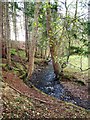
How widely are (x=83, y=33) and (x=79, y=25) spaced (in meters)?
0.78

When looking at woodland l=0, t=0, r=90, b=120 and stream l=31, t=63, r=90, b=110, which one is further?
stream l=31, t=63, r=90, b=110

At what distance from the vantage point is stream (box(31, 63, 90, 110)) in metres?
10.4

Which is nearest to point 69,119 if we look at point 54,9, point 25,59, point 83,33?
point 83,33

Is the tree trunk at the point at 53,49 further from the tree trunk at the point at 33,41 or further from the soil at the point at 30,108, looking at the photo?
the soil at the point at 30,108

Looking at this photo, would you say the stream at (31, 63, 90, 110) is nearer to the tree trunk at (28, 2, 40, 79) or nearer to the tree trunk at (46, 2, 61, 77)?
the tree trunk at (46, 2, 61, 77)

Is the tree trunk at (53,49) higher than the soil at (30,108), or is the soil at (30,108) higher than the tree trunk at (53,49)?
the tree trunk at (53,49)

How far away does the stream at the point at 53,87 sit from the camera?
10.4 m

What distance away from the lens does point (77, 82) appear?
44.2 feet

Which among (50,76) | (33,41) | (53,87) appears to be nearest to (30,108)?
(33,41)

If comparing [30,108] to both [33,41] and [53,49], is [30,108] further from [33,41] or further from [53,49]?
[53,49]

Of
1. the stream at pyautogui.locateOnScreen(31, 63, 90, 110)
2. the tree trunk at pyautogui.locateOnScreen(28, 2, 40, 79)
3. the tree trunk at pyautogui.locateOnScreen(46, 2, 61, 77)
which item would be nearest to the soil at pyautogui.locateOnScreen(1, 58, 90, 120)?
the stream at pyautogui.locateOnScreen(31, 63, 90, 110)

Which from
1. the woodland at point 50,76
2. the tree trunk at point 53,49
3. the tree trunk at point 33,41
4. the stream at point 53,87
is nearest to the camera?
the woodland at point 50,76

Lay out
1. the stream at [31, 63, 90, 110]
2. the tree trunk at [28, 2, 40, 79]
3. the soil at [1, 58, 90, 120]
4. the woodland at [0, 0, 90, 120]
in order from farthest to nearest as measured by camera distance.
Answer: the stream at [31, 63, 90, 110] < the tree trunk at [28, 2, 40, 79] < the woodland at [0, 0, 90, 120] < the soil at [1, 58, 90, 120]

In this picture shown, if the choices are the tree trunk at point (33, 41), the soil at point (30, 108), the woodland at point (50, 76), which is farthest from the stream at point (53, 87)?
the soil at point (30, 108)
